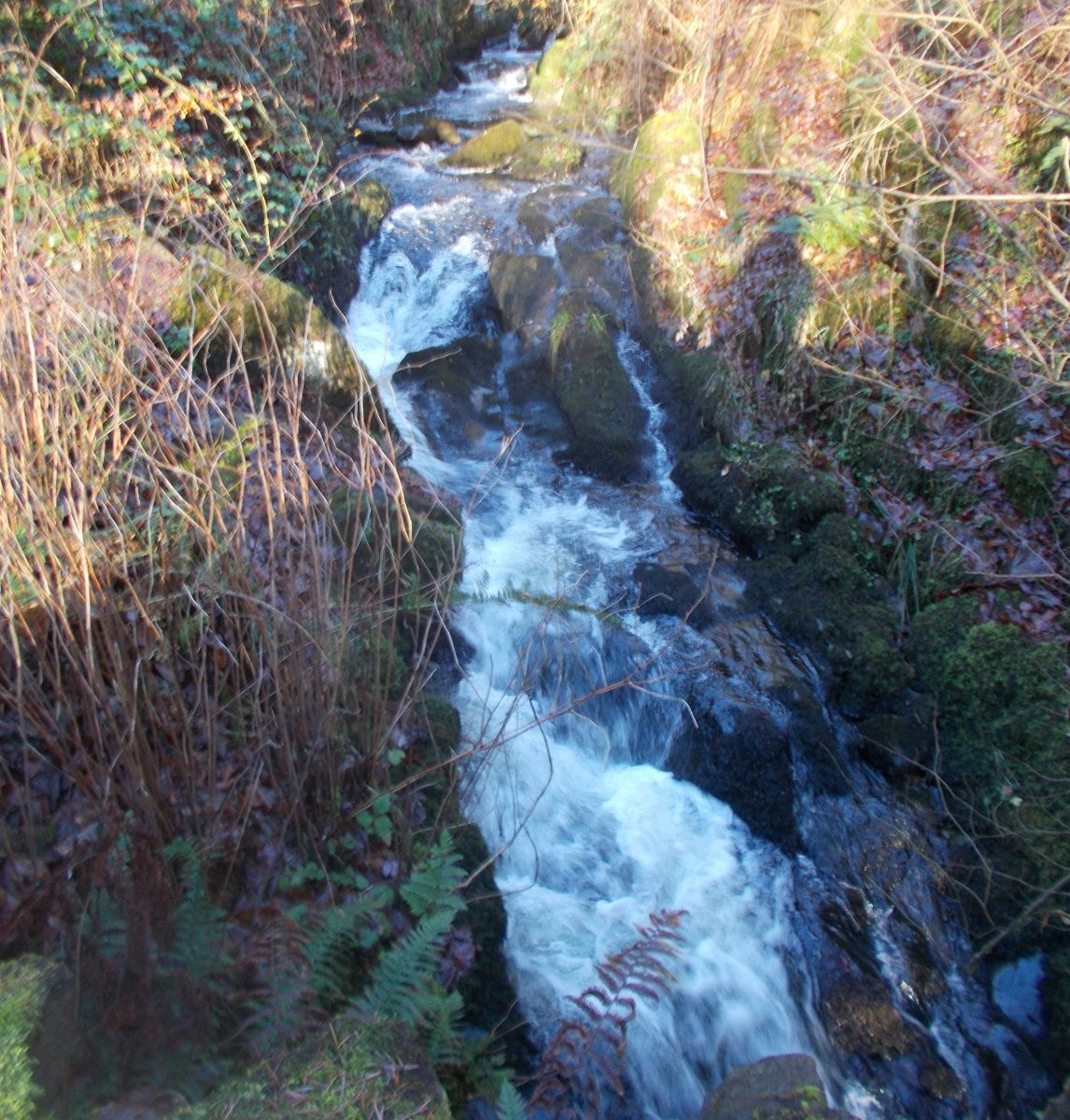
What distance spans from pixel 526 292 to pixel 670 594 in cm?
473

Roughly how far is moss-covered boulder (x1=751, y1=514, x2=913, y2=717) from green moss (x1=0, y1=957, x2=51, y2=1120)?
5189 mm

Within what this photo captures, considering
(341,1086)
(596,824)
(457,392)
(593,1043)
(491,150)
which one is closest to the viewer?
(341,1086)

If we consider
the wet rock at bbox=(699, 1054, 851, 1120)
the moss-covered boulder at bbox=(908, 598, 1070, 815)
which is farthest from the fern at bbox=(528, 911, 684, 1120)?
the moss-covered boulder at bbox=(908, 598, 1070, 815)

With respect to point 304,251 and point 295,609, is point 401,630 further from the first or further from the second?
point 304,251

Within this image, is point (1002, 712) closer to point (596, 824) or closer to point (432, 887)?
point (596, 824)

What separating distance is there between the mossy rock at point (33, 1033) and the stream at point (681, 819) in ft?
5.49

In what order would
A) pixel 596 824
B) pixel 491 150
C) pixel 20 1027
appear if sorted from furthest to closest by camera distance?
1. pixel 491 150
2. pixel 596 824
3. pixel 20 1027

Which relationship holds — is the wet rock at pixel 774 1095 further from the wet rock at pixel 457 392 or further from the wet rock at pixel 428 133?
the wet rock at pixel 428 133

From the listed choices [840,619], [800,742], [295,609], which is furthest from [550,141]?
[295,609]

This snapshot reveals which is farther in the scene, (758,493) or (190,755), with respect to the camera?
(758,493)

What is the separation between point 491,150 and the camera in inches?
477

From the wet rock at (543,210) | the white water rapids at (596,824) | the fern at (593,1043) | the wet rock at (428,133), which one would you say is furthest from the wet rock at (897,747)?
the wet rock at (428,133)

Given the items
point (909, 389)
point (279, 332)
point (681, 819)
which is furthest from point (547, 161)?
point (681, 819)

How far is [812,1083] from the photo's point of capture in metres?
2.45
